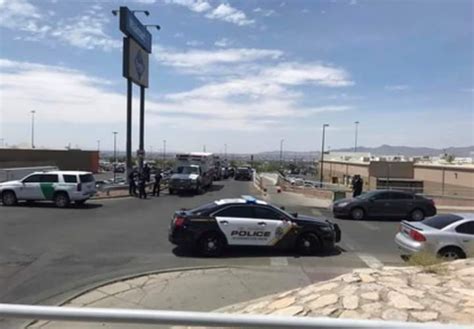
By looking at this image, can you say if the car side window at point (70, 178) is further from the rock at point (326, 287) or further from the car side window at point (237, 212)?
the rock at point (326, 287)

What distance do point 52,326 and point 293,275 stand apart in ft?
18.2

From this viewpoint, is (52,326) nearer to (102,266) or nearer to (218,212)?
(102,266)

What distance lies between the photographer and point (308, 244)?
14.6 meters

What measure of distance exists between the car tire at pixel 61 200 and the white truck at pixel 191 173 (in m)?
11.9

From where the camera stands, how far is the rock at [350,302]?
6.85 metres

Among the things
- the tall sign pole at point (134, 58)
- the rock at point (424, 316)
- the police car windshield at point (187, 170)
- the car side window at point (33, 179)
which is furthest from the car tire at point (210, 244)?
the police car windshield at point (187, 170)

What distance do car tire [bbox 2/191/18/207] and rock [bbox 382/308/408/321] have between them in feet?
76.0

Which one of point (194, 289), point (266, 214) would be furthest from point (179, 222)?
point (194, 289)

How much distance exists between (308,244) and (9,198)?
56.6ft

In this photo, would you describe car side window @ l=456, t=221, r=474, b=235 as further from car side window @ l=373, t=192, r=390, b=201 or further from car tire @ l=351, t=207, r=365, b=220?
car side window @ l=373, t=192, r=390, b=201

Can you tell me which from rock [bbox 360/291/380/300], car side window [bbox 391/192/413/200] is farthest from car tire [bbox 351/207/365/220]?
rock [bbox 360/291/380/300]

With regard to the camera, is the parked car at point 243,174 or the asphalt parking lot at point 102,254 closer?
the asphalt parking lot at point 102,254

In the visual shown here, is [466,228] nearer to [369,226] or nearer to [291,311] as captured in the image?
[291,311]

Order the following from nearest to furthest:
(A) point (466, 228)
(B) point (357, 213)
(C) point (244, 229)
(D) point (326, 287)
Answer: (D) point (326, 287) → (A) point (466, 228) → (C) point (244, 229) → (B) point (357, 213)
